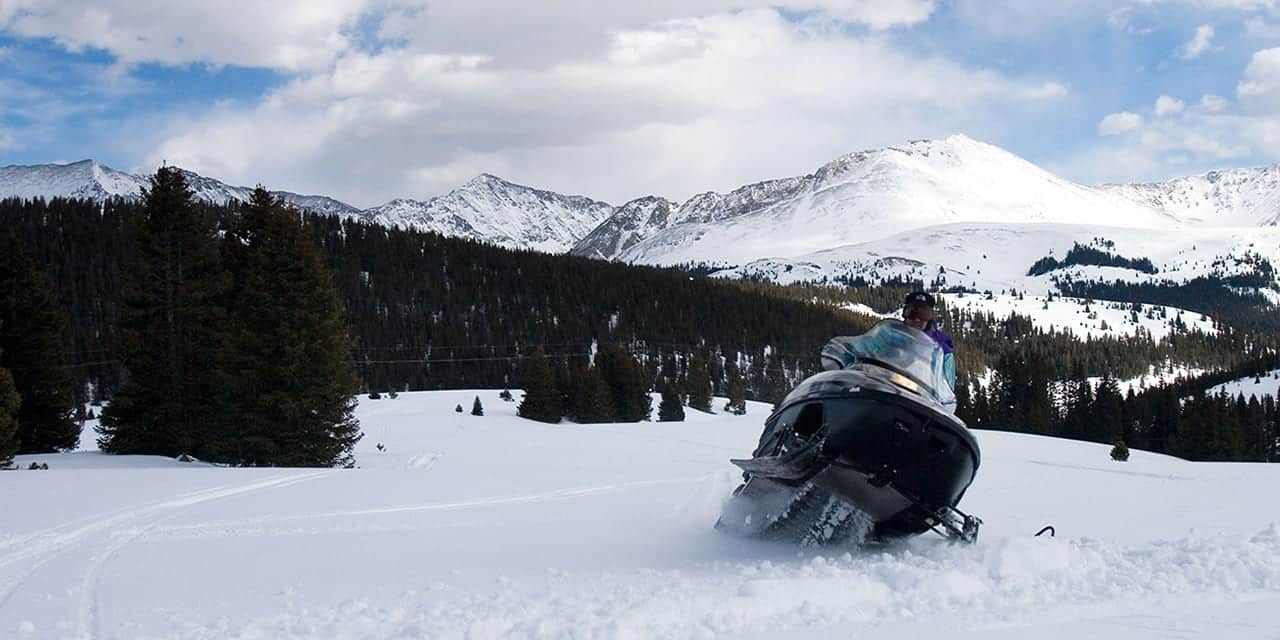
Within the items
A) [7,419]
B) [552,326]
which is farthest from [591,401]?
[552,326]

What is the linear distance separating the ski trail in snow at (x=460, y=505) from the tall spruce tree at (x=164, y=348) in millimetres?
11819

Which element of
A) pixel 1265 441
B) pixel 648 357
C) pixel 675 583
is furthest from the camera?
pixel 648 357

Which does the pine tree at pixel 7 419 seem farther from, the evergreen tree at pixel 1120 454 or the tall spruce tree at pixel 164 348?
the evergreen tree at pixel 1120 454

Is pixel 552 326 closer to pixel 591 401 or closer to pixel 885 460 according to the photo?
pixel 591 401

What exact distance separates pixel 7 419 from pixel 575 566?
53.0 feet

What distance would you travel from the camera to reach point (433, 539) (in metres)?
9.58

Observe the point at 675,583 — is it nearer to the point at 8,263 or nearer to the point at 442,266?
the point at 8,263

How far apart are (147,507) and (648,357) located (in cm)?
10500

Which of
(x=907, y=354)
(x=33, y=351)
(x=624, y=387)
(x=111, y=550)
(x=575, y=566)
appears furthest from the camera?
(x=624, y=387)

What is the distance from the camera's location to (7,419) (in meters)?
18.6

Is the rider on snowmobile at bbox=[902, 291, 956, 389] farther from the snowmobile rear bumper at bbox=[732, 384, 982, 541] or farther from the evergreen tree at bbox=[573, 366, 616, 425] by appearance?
the evergreen tree at bbox=[573, 366, 616, 425]

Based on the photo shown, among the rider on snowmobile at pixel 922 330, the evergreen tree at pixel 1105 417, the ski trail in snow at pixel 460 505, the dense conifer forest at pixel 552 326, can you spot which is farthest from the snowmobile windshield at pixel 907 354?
the evergreen tree at pixel 1105 417

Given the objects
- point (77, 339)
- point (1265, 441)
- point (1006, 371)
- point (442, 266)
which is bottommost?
point (1265, 441)

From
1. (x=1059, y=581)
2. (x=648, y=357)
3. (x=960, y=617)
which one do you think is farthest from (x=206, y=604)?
(x=648, y=357)
